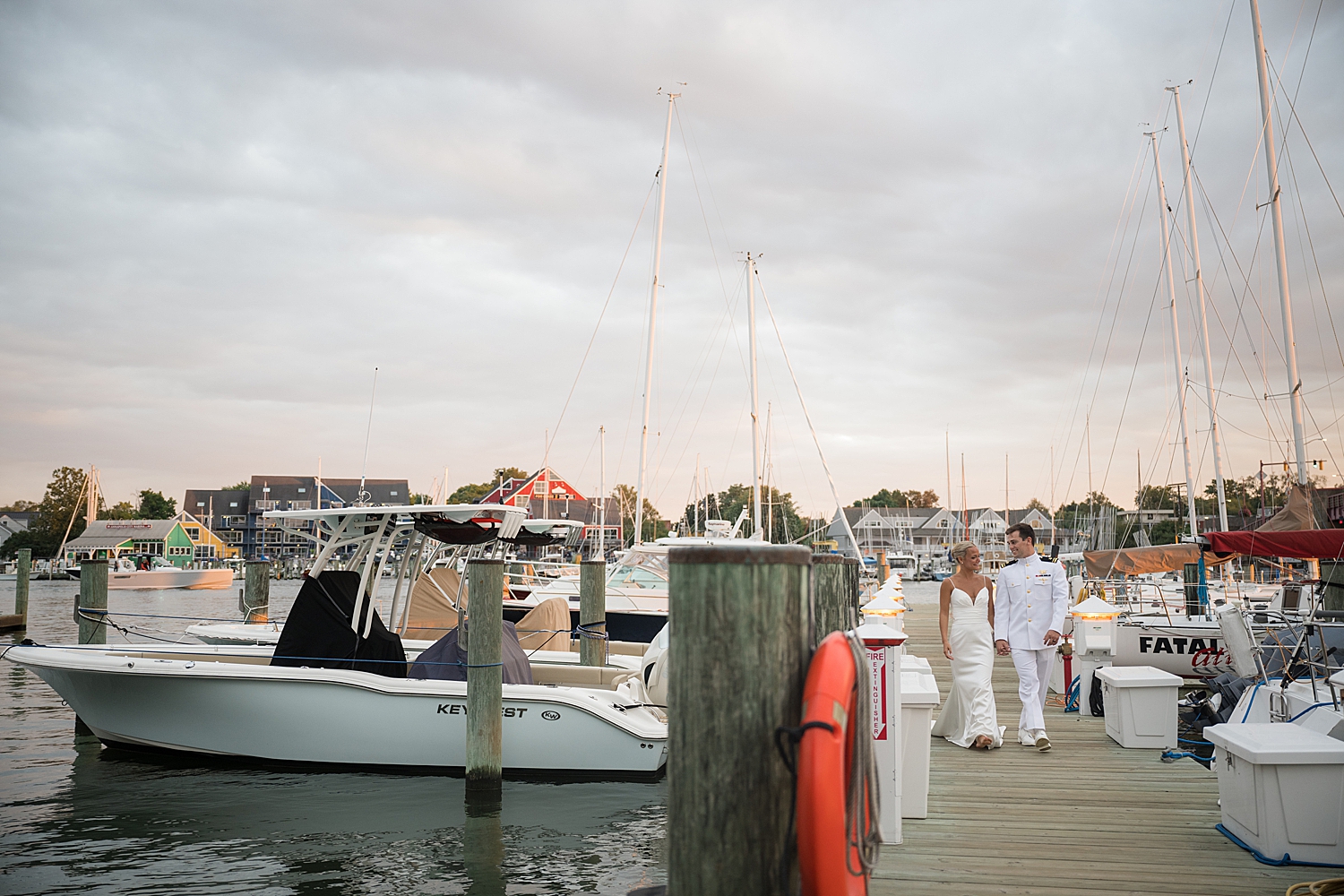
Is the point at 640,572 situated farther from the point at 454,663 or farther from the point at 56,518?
the point at 56,518

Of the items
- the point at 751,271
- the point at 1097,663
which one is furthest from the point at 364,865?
the point at 751,271

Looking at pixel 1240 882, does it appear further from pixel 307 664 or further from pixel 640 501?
pixel 640 501

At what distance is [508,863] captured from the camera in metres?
7.14

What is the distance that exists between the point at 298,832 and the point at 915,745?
5316 millimetres

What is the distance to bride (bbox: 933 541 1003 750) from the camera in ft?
25.5

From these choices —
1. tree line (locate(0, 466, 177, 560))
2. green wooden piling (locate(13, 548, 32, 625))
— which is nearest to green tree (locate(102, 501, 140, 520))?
tree line (locate(0, 466, 177, 560))

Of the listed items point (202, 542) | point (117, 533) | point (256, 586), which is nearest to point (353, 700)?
point (256, 586)

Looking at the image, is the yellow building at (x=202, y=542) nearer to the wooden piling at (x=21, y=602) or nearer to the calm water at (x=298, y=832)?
the wooden piling at (x=21, y=602)

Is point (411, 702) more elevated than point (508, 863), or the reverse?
point (411, 702)

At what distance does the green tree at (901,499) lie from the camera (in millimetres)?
163375

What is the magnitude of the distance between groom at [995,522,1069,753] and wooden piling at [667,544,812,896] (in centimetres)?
594

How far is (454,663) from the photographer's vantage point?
9602 millimetres

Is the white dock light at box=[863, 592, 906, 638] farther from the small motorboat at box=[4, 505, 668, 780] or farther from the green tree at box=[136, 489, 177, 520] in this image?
the green tree at box=[136, 489, 177, 520]

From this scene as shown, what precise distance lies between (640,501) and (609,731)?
1439 centimetres
